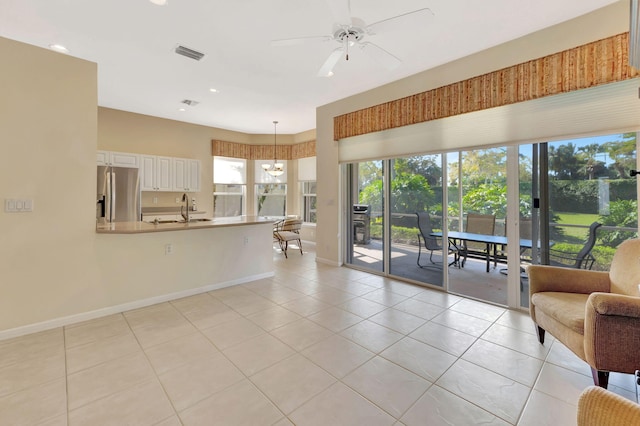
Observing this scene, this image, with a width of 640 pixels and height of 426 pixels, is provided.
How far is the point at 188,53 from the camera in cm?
345

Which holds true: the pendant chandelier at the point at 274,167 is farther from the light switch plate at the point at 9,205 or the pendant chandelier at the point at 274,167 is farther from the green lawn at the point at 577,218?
the green lawn at the point at 577,218

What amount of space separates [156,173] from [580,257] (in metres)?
7.22

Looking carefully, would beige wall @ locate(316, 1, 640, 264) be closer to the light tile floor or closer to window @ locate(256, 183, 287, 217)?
the light tile floor

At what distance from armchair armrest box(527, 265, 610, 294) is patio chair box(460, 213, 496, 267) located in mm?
1354

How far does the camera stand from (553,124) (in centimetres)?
287

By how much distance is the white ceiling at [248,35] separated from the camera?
2.58m

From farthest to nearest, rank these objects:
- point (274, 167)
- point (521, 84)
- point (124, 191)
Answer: point (274, 167), point (124, 191), point (521, 84)

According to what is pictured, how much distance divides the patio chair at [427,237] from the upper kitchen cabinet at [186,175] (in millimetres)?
5206

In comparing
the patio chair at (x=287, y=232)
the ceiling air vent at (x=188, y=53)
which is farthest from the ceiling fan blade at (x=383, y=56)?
the patio chair at (x=287, y=232)

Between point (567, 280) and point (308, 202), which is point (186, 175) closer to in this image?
point (308, 202)

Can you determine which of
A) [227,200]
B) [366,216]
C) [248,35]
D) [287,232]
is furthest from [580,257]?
[227,200]

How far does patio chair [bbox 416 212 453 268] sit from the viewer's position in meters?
4.05

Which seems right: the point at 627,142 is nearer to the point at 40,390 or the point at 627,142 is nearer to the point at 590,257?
the point at 590,257

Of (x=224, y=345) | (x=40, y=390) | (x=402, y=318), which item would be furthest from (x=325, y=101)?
(x=40, y=390)
